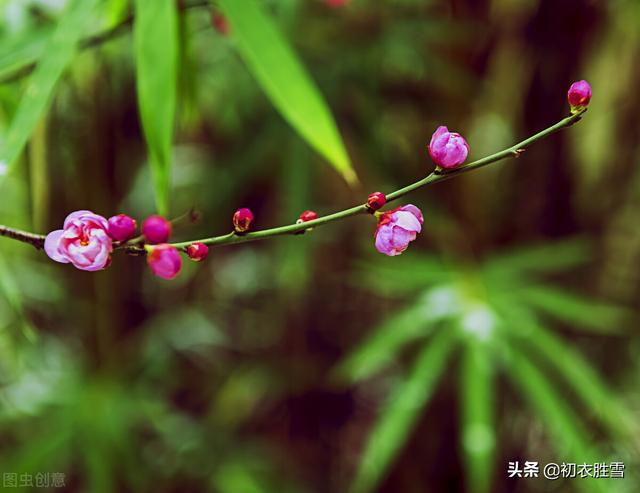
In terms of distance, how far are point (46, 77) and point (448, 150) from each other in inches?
11.3

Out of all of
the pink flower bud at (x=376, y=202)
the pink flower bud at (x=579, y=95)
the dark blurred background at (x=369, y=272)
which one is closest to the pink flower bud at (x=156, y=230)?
the pink flower bud at (x=376, y=202)

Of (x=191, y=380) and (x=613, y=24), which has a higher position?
(x=613, y=24)

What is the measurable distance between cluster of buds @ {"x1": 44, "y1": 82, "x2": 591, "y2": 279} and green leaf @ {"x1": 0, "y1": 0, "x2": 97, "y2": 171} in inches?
3.5

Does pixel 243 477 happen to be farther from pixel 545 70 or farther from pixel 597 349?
pixel 545 70

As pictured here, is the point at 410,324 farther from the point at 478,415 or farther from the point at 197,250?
the point at 197,250

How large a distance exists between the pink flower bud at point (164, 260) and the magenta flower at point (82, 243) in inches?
0.9

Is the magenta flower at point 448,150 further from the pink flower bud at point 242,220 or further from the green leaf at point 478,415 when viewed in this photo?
the green leaf at point 478,415

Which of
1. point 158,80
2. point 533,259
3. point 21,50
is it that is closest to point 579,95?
point 158,80

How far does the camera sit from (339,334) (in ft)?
4.64

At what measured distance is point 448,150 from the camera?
1.07ft

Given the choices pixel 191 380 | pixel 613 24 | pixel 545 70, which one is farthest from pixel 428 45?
pixel 191 380


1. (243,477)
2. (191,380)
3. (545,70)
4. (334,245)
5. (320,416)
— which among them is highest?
(545,70)

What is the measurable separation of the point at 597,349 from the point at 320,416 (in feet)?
1.88

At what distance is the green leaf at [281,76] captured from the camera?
0.50m
